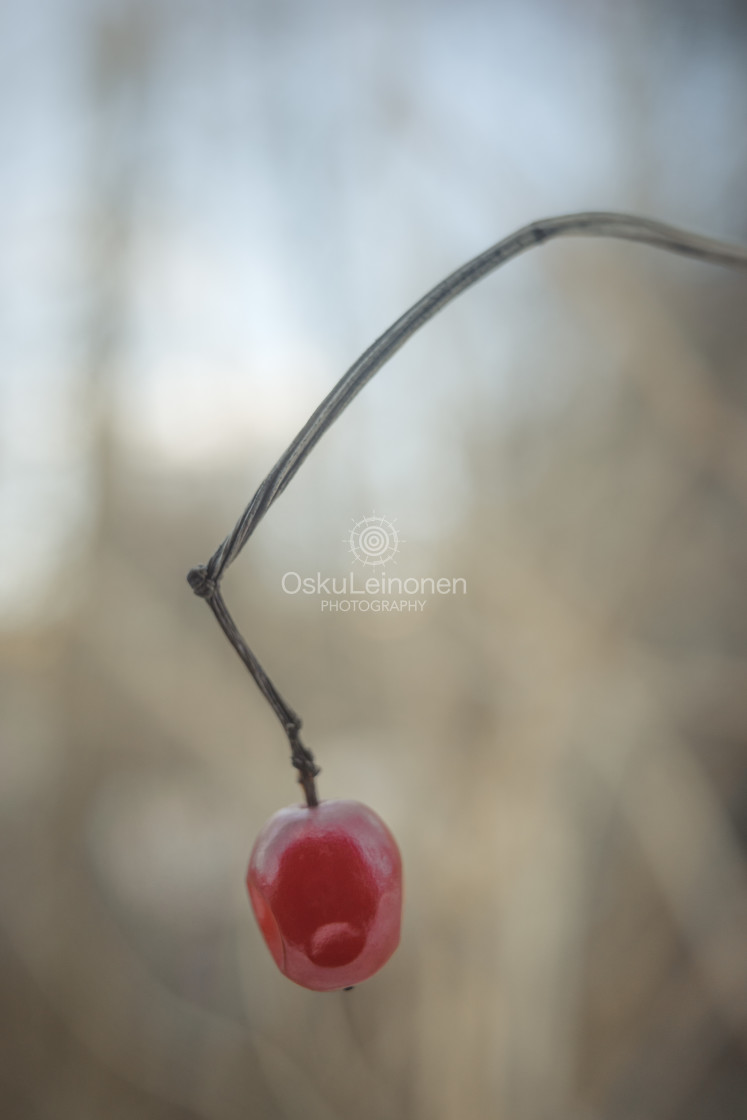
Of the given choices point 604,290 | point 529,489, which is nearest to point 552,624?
point 529,489

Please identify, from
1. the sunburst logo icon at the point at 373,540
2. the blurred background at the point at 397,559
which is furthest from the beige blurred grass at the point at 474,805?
the sunburst logo icon at the point at 373,540

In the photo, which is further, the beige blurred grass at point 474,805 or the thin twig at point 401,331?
the beige blurred grass at point 474,805

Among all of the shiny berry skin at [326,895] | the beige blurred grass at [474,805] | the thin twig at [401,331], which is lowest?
the beige blurred grass at [474,805]

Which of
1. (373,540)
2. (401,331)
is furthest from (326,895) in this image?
(373,540)

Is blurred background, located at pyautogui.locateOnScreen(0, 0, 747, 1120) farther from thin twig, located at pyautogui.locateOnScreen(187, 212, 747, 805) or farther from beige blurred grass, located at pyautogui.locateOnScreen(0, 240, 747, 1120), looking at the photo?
thin twig, located at pyautogui.locateOnScreen(187, 212, 747, 805)

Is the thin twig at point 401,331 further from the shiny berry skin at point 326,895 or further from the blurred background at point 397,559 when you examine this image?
the blurred background at point 397,559

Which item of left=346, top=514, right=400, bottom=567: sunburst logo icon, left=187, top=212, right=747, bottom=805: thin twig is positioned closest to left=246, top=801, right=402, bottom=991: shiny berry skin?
left=187, top=212, right=747, bottom=805: thin twig

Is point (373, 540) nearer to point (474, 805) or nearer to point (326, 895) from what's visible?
point (474, 805)

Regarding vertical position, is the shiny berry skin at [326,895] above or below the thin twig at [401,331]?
below
